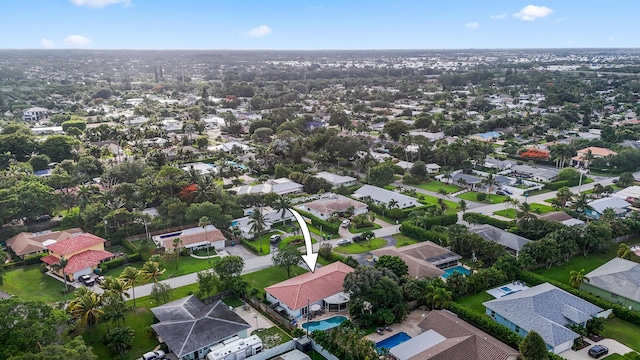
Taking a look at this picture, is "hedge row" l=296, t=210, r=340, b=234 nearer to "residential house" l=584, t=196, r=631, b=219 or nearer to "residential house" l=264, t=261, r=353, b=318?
"residential house" l=264, t=261, r=353, b=318

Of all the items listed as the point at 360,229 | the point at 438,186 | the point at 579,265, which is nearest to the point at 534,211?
the point at 579,265

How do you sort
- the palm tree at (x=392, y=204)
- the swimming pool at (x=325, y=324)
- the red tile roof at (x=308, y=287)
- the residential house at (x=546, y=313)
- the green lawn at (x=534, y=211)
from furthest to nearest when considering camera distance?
the palm tree at (x=392, y=204) → the green lawn at (x=534, y=211) → the red tile roof at (x=308, y=287) → the swimming pool at (x=325, y=324) → the residential house at (x=546, y=313)

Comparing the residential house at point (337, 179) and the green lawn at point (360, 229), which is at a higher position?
the residential house at point (337, 179)

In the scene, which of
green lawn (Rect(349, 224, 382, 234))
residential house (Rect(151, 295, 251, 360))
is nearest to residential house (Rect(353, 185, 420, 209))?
green lawn (Rect(349, 224, 382, 234))

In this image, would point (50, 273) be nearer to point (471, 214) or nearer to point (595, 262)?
point (471, 214)

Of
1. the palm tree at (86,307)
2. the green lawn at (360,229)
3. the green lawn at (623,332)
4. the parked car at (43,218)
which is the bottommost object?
the green lawn at (360,229)

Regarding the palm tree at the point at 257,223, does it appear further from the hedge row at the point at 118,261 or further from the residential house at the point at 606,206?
the residential house at the point at 606,206

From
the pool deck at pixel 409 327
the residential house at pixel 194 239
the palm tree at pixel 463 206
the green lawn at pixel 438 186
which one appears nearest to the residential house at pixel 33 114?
the residential house at pixel 194 239

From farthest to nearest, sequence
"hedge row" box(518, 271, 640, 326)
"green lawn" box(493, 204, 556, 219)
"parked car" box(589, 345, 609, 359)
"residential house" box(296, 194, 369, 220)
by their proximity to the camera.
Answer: "green lawn" box(493, 204, 556, 219)
"residential house" box(296, 194, 369, 220)
"hedge row" box(518, 271, 640, 326)
"parked car" box(589, 345, 609, 359)
